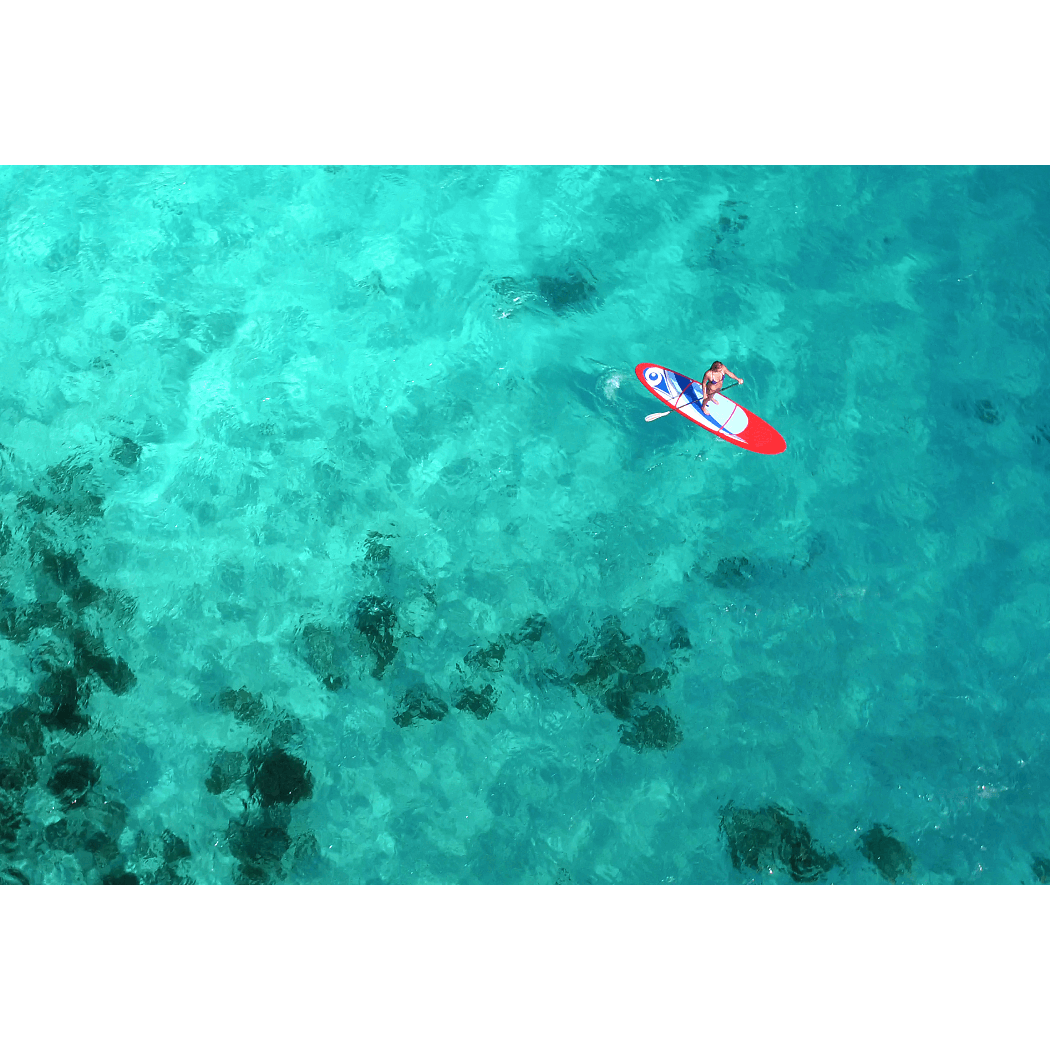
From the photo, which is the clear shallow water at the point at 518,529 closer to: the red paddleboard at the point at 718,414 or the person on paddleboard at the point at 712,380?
the red paddleboard at the point at 718,414

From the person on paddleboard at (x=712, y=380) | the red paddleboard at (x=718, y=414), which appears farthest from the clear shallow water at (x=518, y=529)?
the person on paddleboard at (x=712, y=380)

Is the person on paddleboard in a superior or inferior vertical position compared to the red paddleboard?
superior

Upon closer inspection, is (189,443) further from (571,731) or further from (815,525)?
(815,525)

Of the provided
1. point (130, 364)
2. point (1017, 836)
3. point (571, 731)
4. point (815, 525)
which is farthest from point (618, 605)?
point (130, 364)

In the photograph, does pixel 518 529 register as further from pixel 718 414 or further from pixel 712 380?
pixel 712 380

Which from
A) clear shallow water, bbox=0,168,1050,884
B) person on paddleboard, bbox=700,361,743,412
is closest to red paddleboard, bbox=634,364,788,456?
person on paddleboard, bbox=700,361,743,412

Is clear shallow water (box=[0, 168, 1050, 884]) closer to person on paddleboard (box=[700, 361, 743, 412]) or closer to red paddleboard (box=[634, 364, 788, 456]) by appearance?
red paddleboard (box=[634, 364, 788, 456])

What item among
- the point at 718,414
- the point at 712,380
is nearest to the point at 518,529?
the point at 718,414
